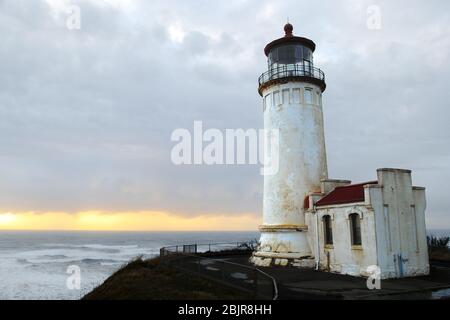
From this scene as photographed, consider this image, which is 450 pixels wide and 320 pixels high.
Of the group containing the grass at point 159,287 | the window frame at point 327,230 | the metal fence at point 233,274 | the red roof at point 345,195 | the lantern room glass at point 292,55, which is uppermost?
the lantern room glass at point 292,55

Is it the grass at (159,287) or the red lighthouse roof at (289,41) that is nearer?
the grass at (159,287)

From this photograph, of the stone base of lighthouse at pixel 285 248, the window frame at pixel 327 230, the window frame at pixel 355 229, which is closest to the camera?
the window frame at pixel 355 229

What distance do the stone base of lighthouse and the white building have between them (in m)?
0.05

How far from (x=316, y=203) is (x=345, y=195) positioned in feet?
5.67

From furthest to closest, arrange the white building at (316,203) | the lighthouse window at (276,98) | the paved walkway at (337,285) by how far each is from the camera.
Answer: the lighthouse window at (276,98)
the white building at (316,203)
the paved walkway at (337,285)

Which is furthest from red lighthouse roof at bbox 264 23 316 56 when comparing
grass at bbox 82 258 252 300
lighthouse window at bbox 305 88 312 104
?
grass at bbox 82 258 252 300

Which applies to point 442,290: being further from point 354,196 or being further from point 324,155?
point 324,155

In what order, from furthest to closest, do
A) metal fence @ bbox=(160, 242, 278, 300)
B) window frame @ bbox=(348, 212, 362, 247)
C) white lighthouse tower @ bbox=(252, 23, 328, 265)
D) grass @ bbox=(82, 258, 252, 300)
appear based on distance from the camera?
white lighthouse tower @ bbox=(252, 23, 328, 265)
window frame @ bbox=(348, 212, 362, 247)
grass @ bbox=(82, 258, 252, 300)
metal fence @ bbox=(160, 242, 278, 300)

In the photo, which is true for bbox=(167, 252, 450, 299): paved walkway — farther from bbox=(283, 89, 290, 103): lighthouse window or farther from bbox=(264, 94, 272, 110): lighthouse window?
bbox=(264, 94, 272, 110): lighthouse window

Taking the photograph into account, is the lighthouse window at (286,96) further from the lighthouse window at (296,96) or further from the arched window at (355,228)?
the arched window at (355,228)

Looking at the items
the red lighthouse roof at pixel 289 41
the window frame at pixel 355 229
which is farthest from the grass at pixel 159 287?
the red lighthouse roof at pixel 289 41

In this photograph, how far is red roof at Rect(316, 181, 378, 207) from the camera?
56.2ft

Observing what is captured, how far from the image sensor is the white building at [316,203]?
642 inches
